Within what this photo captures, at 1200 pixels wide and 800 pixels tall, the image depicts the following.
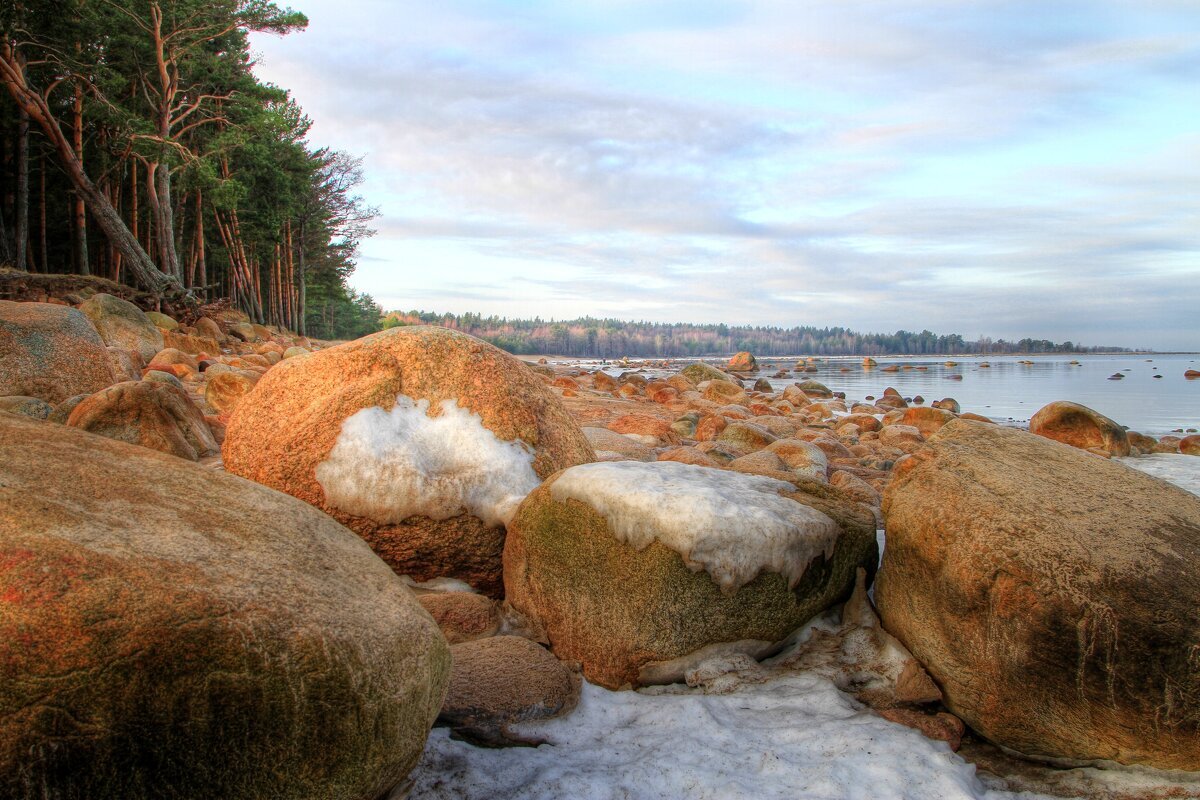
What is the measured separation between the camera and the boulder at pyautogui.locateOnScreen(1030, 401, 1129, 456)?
11.3 m

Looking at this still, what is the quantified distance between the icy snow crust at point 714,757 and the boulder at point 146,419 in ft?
12.5

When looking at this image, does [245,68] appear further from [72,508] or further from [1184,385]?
[1184,385]

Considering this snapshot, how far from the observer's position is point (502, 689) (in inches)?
117

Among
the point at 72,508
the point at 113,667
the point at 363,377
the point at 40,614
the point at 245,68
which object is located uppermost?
the point at 245,68

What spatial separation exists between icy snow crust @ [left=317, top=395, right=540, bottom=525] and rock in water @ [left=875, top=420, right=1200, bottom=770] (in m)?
2.11

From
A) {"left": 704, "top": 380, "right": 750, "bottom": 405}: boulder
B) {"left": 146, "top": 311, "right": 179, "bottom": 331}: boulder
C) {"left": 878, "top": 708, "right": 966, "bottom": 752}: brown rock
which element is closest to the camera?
{"left": 878, "top": 708, "right": 966, "bottom": 752}: brown rock

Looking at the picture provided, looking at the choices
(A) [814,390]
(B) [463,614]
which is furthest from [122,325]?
(A) [814,390]

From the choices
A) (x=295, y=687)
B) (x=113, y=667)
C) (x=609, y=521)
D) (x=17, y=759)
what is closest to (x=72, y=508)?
(x=113, y=667)

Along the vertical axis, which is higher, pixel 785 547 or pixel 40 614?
pixel 40 614

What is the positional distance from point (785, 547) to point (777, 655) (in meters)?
0.55

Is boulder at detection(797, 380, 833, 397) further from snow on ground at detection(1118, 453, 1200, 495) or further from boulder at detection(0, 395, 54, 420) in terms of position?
boulder at detection(0, 395, 54, 420)

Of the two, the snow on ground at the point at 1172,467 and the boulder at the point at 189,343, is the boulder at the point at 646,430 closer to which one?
the snow on ground at the point at 1172,467

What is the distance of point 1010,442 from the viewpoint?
3.42 m

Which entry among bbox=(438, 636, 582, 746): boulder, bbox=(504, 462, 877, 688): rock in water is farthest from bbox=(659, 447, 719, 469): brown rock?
bbox=(438, 636, 582, 746): boulder
